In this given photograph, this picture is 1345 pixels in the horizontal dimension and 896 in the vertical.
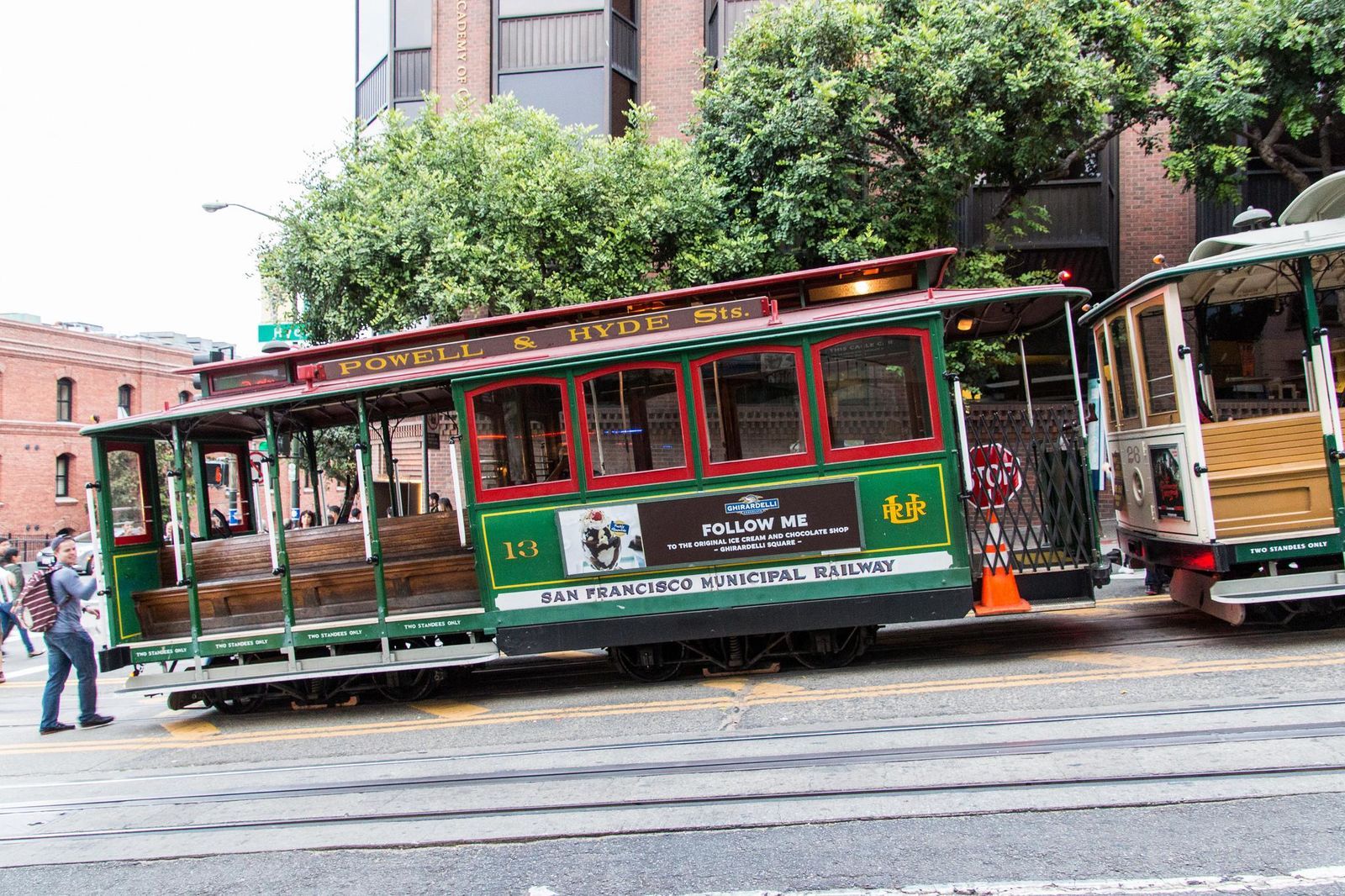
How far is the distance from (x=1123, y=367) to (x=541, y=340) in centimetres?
519

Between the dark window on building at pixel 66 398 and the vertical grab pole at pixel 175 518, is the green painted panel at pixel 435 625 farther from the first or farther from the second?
Answer: the dark window on building at pixel 66 398

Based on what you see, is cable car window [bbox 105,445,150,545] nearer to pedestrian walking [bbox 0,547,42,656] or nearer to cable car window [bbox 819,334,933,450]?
pedestrian walking [bbox 0,547,42,656]

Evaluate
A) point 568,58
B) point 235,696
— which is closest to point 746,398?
point 235,696

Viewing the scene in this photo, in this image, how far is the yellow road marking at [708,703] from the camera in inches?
269

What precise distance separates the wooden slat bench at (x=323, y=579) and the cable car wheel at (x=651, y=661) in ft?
4.58

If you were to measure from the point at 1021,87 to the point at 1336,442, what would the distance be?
278 inches

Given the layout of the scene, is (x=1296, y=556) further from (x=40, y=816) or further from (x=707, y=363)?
(x=40, y=816)

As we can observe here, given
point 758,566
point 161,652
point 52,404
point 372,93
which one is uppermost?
point 372,93

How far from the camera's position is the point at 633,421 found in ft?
26.1

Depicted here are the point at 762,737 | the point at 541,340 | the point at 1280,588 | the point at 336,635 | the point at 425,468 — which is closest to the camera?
the point at 762,737

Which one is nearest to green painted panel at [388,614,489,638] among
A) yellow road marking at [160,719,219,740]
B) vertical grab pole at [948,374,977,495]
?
yellow road marking at [160,719,219,740]

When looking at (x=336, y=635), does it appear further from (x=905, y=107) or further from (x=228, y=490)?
(x=905, y=107)

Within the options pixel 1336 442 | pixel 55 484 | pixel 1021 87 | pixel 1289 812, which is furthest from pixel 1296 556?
pixel 55 484

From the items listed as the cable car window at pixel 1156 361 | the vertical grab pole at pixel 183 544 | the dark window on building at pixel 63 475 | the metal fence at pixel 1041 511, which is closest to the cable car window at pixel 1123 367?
the cable car window at pixel 1156 361
